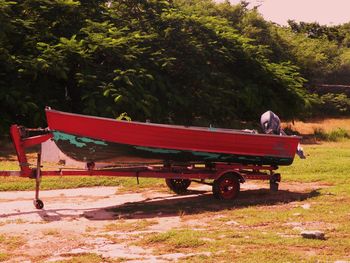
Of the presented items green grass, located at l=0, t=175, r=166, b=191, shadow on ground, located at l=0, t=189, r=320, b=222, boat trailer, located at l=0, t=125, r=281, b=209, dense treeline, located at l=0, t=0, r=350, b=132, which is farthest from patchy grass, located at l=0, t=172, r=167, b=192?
dense treeline, located at l=0, t=0, r=350, b=132

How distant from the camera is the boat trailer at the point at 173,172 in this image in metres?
8.80

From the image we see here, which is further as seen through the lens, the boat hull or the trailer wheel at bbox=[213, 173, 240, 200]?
the trailer wheel at bbox=[213, 173, 240, 200]

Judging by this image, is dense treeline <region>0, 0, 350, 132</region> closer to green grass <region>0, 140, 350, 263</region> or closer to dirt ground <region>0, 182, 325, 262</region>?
green grass <region>0, 140, 350, 263</region>

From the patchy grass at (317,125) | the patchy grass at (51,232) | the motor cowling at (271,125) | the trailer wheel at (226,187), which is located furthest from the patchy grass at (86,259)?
the patchy grass at (317,125)

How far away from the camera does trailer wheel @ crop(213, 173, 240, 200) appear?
9938mm

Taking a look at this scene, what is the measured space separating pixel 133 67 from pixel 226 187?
35.8 ft

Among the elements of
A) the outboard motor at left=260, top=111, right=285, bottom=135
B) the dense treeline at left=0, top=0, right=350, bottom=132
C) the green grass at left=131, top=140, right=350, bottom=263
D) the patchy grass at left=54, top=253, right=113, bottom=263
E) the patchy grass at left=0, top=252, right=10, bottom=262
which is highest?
the dense treeline at left=0, top=0, right=350, bottom=132

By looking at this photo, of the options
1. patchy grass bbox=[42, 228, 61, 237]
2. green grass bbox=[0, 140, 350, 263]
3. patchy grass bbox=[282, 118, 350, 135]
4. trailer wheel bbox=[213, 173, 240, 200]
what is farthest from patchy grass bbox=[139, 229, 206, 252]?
patchy grass bbox=[282, 118, 350, 135]

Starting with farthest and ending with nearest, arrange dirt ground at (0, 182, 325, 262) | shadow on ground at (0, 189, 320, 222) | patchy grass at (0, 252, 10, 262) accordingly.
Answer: shadow on ground at (0, 189, 320, 222) < dirt ground at (0, 182, 325, 262) < patchy grass at (0, 252, 10, 262)

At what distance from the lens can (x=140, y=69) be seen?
65.3 ft

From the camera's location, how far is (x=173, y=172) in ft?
32.5

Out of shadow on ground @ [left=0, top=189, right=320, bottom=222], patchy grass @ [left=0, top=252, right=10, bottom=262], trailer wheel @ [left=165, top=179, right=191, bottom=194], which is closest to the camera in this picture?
patchy grass @ [left=0, top=252, right=10, bottom=262]

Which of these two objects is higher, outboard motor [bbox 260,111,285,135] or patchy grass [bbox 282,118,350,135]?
outboard motor [bbox 260,111,285,135]

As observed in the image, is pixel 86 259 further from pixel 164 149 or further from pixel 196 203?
pixel 196 203
